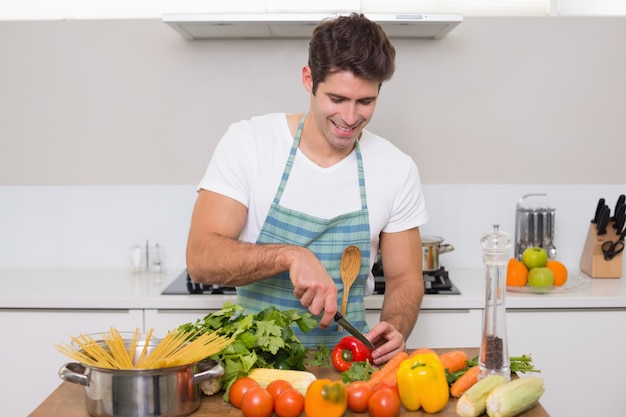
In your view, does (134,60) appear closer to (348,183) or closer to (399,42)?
(399,42)

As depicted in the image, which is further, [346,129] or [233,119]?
[233,119]

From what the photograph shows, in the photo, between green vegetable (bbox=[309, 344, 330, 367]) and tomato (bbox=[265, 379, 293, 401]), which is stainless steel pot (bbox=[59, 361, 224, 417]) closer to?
tomato (bbox=[265, 379, 293, 401])

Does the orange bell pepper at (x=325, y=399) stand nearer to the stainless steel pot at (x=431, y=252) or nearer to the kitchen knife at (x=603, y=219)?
the stainless steel pot at (x=431, y=252)

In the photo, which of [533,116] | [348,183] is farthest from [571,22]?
[348,183]

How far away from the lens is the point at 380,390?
151 cm

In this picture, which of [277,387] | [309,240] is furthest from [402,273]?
[277,387]

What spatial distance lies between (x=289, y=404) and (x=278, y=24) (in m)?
1.90

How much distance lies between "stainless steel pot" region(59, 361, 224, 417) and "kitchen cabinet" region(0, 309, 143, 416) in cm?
145

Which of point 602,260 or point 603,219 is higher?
point 603,219

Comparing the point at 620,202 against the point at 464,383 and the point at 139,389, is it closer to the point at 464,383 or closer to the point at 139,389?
the point at 464,383

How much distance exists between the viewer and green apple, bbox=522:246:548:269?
316 centimetres

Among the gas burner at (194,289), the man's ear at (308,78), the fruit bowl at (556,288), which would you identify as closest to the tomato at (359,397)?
the man's ear at (308,78)

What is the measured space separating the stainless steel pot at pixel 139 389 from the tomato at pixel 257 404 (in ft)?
0.26

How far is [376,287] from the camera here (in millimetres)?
3023
